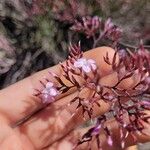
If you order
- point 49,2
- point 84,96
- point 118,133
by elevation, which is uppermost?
point 49,2

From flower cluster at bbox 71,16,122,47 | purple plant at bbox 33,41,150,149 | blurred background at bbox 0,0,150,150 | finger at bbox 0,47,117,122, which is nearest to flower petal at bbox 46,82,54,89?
purple plant at bbox 33,41,150,149

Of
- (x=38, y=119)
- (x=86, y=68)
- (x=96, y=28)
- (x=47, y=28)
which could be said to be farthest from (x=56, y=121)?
(x=47, y=28)

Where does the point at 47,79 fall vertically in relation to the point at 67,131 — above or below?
above

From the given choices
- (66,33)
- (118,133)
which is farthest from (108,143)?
(66,33)

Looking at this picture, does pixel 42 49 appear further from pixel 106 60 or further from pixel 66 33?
pixel 106 60

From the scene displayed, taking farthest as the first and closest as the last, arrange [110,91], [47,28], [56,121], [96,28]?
[47,28] → [96,28] → [56,121] → [110,91]

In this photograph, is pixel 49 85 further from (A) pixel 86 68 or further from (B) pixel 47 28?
(B) pixel 47 28
